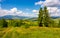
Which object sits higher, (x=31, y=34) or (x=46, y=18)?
(x=46, y=18)

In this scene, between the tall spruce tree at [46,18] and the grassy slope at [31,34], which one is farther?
the tall spruce tree at [46,18]

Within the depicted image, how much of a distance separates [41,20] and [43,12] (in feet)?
11.7

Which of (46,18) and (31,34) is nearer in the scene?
(31,34)

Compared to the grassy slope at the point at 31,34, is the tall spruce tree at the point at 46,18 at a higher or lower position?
higher

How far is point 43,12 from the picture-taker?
60750 mm

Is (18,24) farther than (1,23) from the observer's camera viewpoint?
Yes

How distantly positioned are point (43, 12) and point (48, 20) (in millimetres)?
3650

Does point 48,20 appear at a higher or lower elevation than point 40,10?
lower

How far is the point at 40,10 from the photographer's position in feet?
201

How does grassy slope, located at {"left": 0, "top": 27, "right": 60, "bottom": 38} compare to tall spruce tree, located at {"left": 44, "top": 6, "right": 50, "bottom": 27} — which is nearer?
grassy slope, located at {"left": 0, "top": 27, "right": 60, "bottom": 38}

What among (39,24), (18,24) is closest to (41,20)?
(39,24)

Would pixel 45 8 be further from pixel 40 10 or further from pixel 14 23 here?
pixel 14 23

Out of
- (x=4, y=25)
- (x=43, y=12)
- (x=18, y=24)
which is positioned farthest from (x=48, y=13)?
(x=4, y=25)

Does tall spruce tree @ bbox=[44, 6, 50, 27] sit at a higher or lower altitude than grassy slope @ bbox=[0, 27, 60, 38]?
higher
